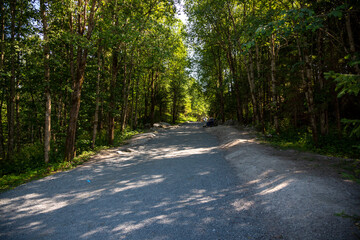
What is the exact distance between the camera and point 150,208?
3990mm

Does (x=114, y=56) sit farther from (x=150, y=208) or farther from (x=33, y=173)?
(x=150, y=208)

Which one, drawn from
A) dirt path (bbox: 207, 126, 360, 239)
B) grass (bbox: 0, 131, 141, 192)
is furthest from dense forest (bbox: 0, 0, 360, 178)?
dirt path (bbox: 207, 126, 360, 239)

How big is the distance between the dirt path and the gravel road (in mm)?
26

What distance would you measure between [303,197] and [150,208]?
3.55m

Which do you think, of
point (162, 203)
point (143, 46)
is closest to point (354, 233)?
point (162, 203)

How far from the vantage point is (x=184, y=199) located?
171 inches

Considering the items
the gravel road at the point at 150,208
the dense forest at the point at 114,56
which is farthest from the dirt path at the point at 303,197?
the dense forest at the point at 114,56

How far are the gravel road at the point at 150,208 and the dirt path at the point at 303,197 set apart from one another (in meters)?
0.03

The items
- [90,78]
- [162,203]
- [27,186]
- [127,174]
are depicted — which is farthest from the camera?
[90,78]

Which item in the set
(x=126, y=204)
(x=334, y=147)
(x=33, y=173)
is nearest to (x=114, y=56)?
A: (x=33, y=173)

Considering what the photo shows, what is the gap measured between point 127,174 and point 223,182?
12.2 feet

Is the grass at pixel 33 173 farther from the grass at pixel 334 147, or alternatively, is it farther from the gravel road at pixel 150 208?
the grass at pixel 334 147

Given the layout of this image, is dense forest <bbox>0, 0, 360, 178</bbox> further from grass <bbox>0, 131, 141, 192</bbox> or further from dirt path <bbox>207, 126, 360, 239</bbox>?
dirt path <bbox>207, 126, 360, 239</bbox>

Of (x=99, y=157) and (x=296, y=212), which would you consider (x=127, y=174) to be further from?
(x=296, y=212)
